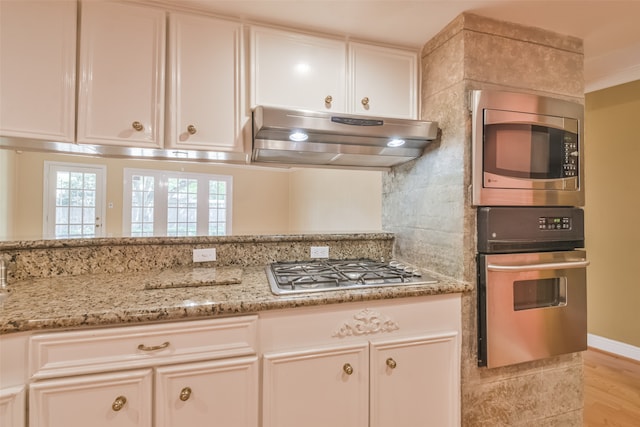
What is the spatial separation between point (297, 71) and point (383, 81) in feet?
1.51

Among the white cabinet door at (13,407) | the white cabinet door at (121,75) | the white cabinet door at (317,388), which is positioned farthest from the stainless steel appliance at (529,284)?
the white cabinet door at (13,407)

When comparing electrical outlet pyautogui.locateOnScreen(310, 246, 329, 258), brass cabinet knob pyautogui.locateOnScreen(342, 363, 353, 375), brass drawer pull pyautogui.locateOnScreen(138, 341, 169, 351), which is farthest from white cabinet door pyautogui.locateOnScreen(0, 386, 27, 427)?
electrical outlet pyautogui.locateOnScreen(310, 246, 329, 258)

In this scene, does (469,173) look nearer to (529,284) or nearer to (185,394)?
(529,284)

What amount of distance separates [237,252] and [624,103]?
3.21 meters

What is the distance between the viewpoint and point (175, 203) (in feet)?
17.1

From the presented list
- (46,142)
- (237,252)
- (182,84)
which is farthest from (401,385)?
(46,142)

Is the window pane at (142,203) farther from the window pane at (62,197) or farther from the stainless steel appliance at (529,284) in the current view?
the stainless steel appliance at (529,284)

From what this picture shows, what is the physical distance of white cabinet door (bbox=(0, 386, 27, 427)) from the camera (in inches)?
33.9

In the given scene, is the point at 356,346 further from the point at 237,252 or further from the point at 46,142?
the point at 46,142

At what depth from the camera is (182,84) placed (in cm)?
134

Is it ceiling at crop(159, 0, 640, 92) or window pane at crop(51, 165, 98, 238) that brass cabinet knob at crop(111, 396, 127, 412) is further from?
window pane at crop(51, 165, 98, 238)

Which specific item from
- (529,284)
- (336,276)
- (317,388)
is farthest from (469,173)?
(317,388)

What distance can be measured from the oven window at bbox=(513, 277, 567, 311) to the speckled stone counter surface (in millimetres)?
293

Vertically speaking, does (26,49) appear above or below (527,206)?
above
